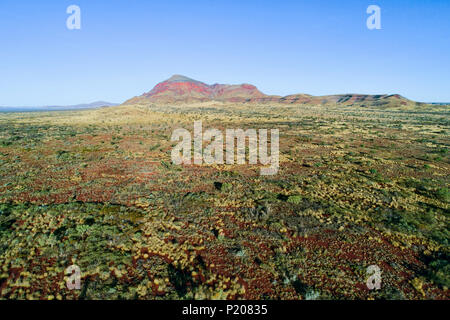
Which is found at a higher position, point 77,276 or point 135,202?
point 135,202

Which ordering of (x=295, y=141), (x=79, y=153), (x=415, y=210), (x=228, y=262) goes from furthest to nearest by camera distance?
1. (x=295, y=141)
2. (x=79, y=153)
3. (x=415, y=210)
4. (x=228, y=262)
